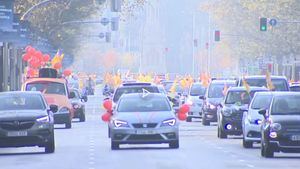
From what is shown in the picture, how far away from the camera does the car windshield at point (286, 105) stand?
32125 mm

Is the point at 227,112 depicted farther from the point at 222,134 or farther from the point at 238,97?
the point at 238,97

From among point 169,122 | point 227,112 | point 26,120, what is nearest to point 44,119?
point 26,120

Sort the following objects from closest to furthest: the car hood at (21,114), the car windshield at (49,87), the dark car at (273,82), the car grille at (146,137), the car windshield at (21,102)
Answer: the car hood at (21,114)
the car grille at (146,137)
the car windshield at (21,102)
the dark car at (273,82)
the car windshield at (49,87)

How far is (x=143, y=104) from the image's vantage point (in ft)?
119

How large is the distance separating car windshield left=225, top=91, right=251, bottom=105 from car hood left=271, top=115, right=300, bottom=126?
11.1 m

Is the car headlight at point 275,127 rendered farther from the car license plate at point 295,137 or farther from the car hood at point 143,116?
the car hood at point 143,116

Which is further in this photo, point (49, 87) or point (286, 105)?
point (49, 87)

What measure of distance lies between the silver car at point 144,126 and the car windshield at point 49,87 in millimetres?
16407

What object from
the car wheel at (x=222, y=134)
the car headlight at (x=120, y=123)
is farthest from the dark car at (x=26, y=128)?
the car wheel at (x=222, y=134)

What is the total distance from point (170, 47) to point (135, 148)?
158 metres

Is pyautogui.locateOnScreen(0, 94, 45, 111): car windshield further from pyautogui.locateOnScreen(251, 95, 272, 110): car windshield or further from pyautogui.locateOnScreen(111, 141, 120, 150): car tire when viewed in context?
pyautogui.locateOnScreen(251, 95, 272, 110): car windshield

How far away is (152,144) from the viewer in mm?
38031

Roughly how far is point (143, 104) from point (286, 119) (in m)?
5.91

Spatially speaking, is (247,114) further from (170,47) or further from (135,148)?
(170,47)
